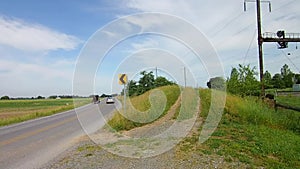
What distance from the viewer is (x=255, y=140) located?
847 cm

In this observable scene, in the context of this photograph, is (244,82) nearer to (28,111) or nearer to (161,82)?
(161,82)

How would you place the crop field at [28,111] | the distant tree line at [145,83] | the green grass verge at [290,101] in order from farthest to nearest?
the distant tree line at [145,83]
the crop field at [28,111]
the green grass verge at [290,101]

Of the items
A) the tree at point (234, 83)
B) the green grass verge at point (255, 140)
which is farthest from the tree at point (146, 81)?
the green grass verge at point (255, 140)

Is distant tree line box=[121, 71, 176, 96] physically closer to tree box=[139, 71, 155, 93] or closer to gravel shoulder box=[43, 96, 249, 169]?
tree box=[139, 71, 155, 93]

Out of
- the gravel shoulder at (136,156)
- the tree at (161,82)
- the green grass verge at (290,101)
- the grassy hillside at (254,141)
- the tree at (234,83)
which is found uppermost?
the tree at (161,82)

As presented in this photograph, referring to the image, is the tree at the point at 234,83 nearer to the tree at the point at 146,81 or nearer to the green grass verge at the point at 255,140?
the green grass verge at the point at 255,140

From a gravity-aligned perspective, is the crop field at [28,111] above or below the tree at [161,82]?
below

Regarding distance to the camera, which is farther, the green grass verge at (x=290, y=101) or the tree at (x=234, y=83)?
the green grass verge at (x=290, y=101)

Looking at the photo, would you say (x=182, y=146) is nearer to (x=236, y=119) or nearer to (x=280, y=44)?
(x=236, y=119)

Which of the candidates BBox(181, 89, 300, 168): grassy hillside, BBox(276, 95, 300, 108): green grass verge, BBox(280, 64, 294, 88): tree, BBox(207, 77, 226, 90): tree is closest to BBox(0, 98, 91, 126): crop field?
BBox(207, 77, 226, 90): tree

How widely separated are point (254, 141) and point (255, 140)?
124 mm

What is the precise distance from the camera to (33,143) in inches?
408

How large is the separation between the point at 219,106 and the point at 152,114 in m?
3.84

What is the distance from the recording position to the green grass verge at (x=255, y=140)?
253 inches
